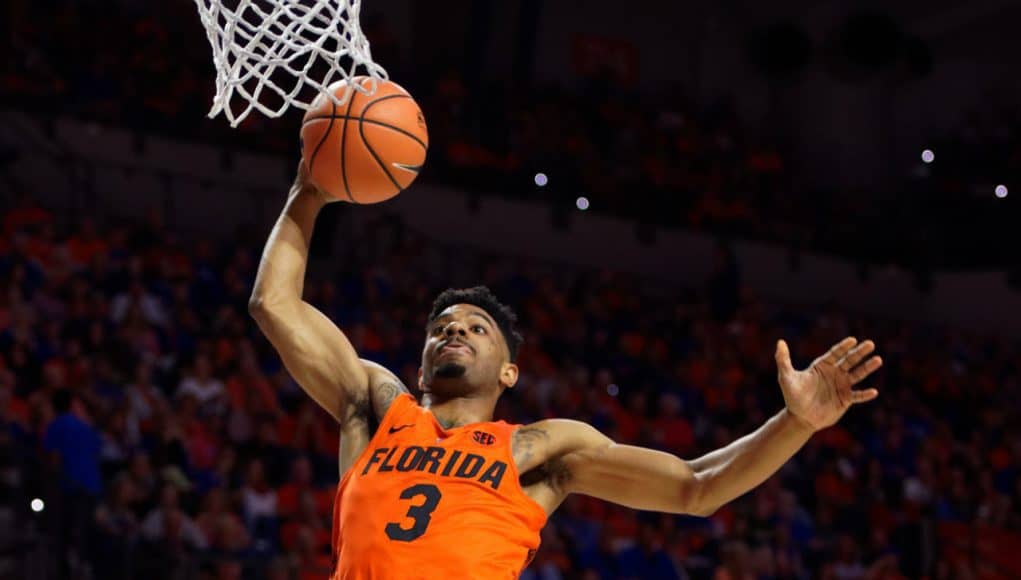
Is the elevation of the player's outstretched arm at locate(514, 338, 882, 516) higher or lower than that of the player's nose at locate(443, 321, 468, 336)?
lower

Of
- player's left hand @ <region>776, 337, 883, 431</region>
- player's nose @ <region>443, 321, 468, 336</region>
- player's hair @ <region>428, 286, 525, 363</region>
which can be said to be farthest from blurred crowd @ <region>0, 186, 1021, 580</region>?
player's left hand @ <region>776, 337, 883, 431</region>

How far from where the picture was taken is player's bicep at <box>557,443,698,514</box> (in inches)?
149

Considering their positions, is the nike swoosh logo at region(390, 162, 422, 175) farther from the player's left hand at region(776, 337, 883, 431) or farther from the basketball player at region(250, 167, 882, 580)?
the player's left hand at region(776, 337, 883, 431)

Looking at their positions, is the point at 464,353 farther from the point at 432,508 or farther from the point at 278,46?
the point at 278,46

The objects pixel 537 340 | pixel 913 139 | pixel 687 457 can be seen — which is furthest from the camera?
pixel 913 139

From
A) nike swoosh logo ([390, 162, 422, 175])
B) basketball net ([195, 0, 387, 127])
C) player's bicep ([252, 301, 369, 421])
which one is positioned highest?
basketball net ([195, 0, 387, 127])

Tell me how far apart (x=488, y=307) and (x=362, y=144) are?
0.67m

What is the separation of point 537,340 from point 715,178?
5.57m

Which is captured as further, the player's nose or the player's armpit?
the player's nose

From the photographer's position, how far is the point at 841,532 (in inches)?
425

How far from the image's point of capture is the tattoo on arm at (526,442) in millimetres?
3910

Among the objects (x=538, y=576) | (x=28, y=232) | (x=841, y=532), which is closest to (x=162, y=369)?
(x=28, y=232)

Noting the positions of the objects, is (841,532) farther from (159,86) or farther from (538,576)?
(159,86)

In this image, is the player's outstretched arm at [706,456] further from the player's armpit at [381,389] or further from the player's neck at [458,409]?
the player's armpit at [381,389]
